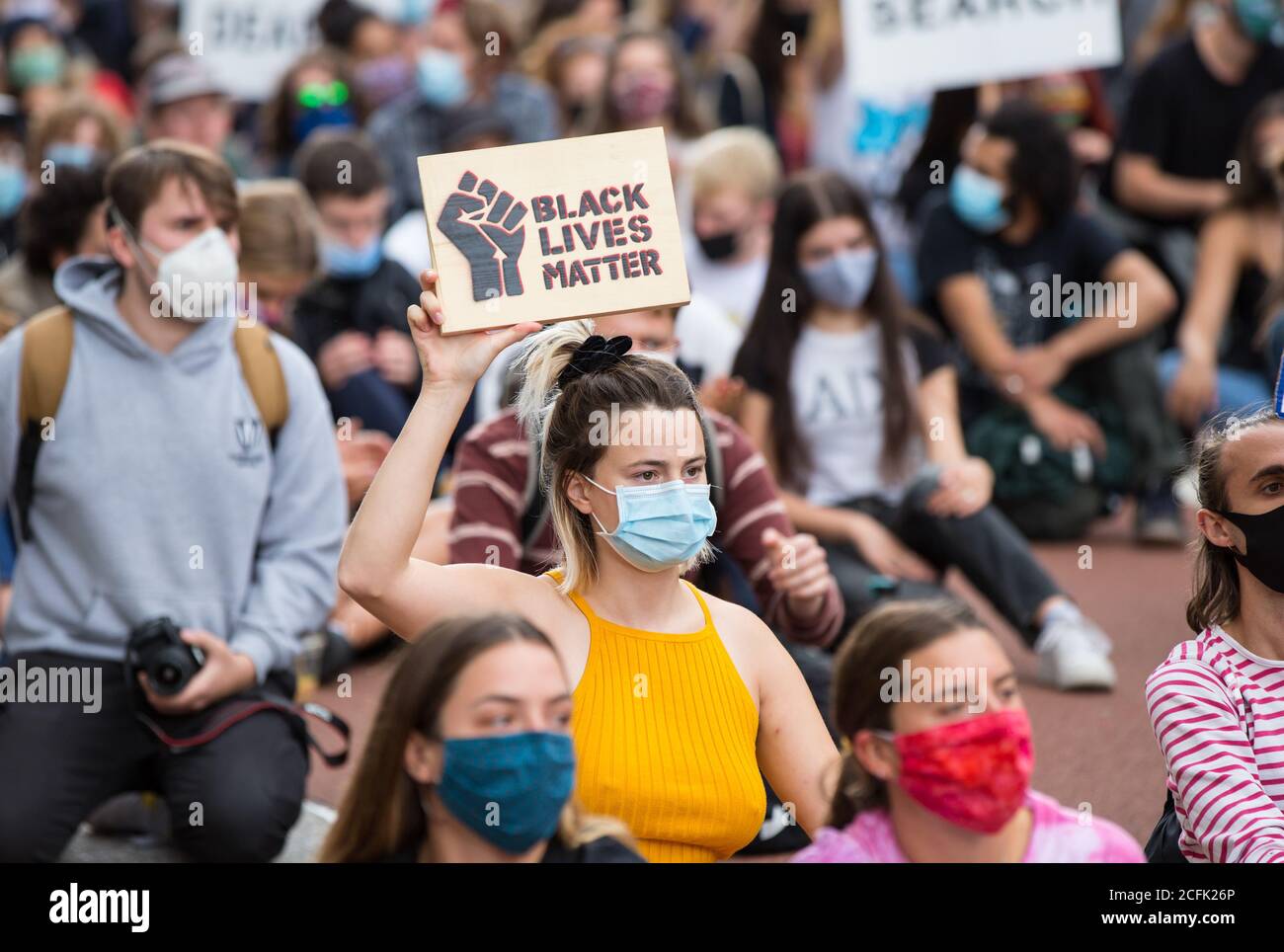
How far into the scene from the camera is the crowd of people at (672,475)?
2.81m

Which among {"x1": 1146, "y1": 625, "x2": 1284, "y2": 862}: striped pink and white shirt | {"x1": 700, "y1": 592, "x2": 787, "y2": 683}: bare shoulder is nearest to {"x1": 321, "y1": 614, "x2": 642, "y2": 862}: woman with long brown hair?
{"x1": 700, "y1": 592, "x2": 787, "y2": 683}: bare shoulder

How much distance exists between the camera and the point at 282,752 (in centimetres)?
460

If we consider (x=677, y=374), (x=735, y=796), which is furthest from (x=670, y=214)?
(x=735, y=796)

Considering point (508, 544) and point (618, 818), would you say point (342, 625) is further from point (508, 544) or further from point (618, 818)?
point (618, 818)

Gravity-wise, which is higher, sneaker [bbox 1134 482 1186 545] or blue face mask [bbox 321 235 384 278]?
blue face mask [bbox 321 235 384 278]

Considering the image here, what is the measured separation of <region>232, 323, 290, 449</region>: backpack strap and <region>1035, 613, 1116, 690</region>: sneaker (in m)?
2.66

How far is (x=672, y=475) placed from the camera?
3.45 metres

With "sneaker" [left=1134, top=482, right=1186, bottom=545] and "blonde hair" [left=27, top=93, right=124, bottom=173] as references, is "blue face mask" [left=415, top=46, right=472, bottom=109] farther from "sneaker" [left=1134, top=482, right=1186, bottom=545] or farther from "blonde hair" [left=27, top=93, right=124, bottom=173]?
"sneaker" [left=1134, top=482, right=1186, bottom=545]

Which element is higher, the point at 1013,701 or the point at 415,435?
the point at 415,435

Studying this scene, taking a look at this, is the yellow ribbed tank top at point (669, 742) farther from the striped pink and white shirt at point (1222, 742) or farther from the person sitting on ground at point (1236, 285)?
the person sitting on ground at point (1236, 285)

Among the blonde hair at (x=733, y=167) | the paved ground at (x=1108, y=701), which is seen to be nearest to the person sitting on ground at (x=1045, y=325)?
the paved ground at (x=1108, y=701)

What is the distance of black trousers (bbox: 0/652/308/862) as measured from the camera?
4344 mm

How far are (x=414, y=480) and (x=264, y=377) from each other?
5.63ft
